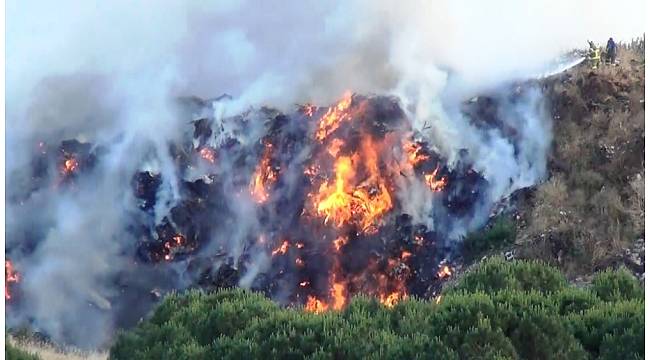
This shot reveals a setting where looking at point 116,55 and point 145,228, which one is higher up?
point 116,55

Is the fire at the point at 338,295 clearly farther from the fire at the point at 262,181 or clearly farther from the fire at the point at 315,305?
the fire at the point at 262,181

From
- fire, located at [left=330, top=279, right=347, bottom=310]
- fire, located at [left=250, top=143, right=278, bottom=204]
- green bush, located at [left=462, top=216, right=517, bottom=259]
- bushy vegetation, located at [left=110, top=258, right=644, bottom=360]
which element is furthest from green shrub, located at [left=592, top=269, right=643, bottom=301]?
fire, located at [left=250, top=143, right=278, bottom=204]

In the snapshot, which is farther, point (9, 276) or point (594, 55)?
point (594, 55)

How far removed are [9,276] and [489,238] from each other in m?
2.04

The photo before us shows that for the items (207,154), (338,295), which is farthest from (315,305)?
(207,154)

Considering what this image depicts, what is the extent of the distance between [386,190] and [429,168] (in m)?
0.21

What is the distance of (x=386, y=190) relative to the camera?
444 cm

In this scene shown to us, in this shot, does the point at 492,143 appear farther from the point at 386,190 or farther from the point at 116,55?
the point at 116,55

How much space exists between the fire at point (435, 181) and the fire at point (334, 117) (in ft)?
1.41

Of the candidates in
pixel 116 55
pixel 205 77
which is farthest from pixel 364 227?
pixel 116 55

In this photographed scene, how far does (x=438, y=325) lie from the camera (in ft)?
13.6

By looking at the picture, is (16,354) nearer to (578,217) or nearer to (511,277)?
(511,277)

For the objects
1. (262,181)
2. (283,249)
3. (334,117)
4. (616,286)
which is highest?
(334,117)

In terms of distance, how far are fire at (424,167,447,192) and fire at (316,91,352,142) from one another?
429 millimetres
